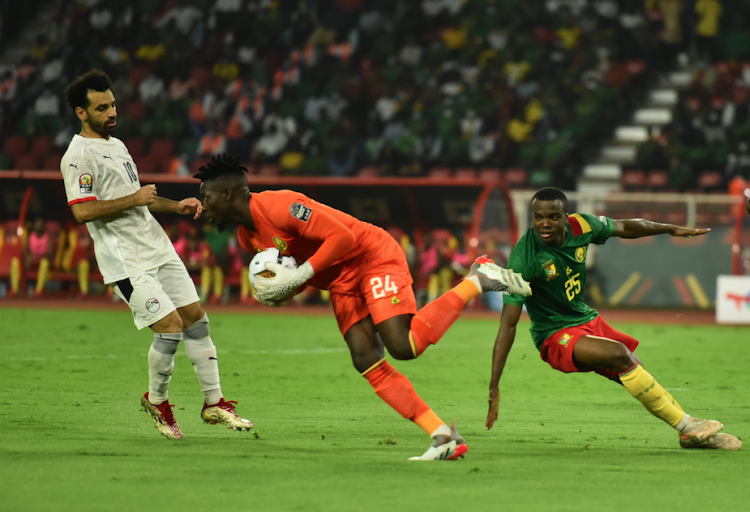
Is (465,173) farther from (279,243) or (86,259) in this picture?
(279,243)

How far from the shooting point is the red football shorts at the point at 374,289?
5852 mm

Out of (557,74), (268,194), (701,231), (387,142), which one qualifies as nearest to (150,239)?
(268,194)

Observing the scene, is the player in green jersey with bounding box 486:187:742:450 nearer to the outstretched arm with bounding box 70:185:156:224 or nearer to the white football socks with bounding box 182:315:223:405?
the white football socks with bounding box 182:315:223:405

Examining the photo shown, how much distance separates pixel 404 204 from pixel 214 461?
1547cm

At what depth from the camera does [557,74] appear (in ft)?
82.0

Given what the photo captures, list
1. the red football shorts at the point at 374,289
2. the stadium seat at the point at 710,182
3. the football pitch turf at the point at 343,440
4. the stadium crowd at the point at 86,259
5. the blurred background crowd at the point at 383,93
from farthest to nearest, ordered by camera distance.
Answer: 1. the blurred background crowd at the point at 383,93
2. the stadium seat at the point at 710,182
3. the stadium crowd at the point at 86,259
4. the red football shorts at the point at 374,289
5. the football pitch turf at the point at 343,440

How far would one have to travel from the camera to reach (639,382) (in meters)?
6.19

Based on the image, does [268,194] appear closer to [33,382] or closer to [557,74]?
[33,382]

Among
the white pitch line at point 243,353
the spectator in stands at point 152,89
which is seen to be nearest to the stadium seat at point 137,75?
the spectator in stands at point 152,89

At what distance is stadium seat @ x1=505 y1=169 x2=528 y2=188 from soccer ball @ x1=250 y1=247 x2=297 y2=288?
1739 centimetres

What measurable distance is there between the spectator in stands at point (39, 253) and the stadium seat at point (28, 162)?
4731 mm

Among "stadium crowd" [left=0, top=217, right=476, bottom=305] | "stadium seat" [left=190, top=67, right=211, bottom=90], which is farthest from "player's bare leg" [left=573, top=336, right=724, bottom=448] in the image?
"stadium seat" [left=190, top=67, right=211, bottom=90]

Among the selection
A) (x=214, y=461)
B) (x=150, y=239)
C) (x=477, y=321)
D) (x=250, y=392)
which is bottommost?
(x=477, y=321)

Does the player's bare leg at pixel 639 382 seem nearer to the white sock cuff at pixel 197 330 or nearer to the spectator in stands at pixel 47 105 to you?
the white sock cuff at pixel 197 330
